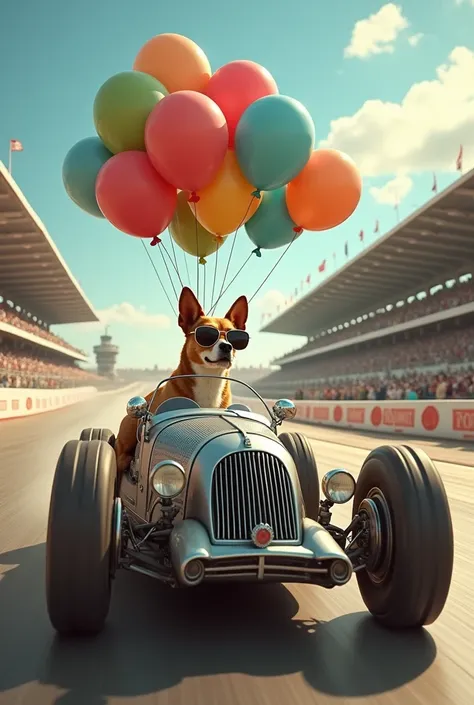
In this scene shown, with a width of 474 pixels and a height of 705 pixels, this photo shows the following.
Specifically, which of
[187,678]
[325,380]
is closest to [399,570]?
[187,678]

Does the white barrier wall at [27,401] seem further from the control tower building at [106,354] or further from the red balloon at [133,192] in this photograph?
the control tower building at [106,354]

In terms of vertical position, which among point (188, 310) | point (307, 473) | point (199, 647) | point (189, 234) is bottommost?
point (199, 647)

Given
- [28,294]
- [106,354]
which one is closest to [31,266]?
[28,294]

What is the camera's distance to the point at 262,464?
325 centimetres

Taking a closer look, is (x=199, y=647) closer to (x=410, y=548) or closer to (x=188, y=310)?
(x=410, y=548)

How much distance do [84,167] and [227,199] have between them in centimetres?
178

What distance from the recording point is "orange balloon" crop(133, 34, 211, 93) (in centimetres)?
703

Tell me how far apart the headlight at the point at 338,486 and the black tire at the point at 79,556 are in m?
1.25

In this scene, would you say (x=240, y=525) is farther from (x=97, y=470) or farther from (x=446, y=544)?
(x=446, y=544)

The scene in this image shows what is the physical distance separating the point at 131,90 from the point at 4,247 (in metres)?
31.1

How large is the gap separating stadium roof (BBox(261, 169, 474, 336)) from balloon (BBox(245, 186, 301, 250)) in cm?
1683

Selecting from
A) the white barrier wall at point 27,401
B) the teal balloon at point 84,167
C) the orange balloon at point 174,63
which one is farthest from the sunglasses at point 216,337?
the white barrier wall at point 27,401

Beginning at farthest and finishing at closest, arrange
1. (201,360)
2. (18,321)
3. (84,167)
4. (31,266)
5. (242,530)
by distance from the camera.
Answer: (18,321)
(31,266)
(84,167)
(201,360)
(242,530)

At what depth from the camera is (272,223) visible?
25.4 feet
